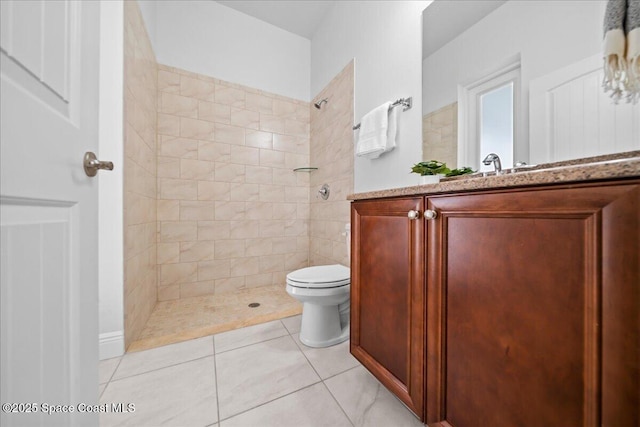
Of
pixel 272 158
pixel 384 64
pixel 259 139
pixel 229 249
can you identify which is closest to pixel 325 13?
pixel 384 64

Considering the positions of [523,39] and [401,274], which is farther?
[523,39]

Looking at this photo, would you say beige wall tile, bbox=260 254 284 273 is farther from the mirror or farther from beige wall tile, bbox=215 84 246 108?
the mirror

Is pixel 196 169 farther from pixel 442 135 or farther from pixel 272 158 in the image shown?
pixel 442 135

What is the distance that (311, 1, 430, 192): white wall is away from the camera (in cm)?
140

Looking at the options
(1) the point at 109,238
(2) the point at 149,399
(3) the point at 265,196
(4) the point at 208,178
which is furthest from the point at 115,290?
(3) the point at 265,196

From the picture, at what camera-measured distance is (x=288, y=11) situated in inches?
90.7

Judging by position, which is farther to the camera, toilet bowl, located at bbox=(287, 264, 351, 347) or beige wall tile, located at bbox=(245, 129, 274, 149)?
beige wall tile, located at bbox=(245, 129, 274, 149)

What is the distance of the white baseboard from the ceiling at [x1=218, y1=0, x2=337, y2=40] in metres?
2.81

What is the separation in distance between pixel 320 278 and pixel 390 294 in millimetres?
603

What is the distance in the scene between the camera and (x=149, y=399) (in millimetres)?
1008

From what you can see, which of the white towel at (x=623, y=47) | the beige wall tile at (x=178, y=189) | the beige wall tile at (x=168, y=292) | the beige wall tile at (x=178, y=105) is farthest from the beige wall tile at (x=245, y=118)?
the white towel at (x=623, y=47)

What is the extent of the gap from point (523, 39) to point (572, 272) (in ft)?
3.35

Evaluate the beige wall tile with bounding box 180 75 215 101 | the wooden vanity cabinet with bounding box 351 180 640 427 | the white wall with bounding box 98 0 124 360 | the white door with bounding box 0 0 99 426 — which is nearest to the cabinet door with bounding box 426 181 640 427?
the wooden vanity cabinet with bounding box 351 180 640 427

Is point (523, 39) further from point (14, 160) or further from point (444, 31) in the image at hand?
point (14, 160)
